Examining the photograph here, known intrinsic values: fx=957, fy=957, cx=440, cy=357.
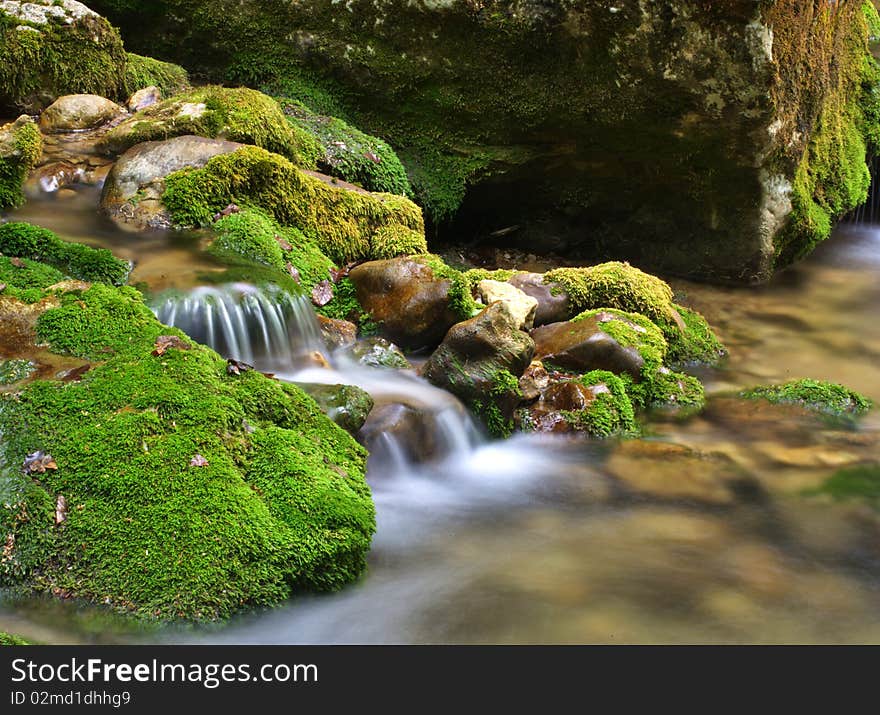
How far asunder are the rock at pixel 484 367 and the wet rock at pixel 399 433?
0.48 meters

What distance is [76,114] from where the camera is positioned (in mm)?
7824

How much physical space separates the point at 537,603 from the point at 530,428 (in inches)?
89.5

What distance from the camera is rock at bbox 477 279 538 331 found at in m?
6.54

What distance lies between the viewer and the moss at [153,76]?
8758 mm

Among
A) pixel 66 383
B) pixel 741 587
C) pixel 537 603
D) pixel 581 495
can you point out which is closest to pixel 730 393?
pixel 581 495

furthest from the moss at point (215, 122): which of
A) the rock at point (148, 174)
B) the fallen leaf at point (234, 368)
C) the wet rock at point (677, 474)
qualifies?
the wet rock at point (677, 474)

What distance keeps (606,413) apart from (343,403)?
1.98 m

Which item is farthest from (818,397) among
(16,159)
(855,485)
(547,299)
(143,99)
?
(143,99)

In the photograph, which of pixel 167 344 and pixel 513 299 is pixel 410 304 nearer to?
pixel 513 299

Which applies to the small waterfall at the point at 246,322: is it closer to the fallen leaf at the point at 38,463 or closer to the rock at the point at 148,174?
the rock at the point at 148,174

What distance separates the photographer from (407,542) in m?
4.35

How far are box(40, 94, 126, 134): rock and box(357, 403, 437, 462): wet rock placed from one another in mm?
4263

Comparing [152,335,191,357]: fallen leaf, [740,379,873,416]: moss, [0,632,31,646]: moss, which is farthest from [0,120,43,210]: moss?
[740,379,873,416]: moss
